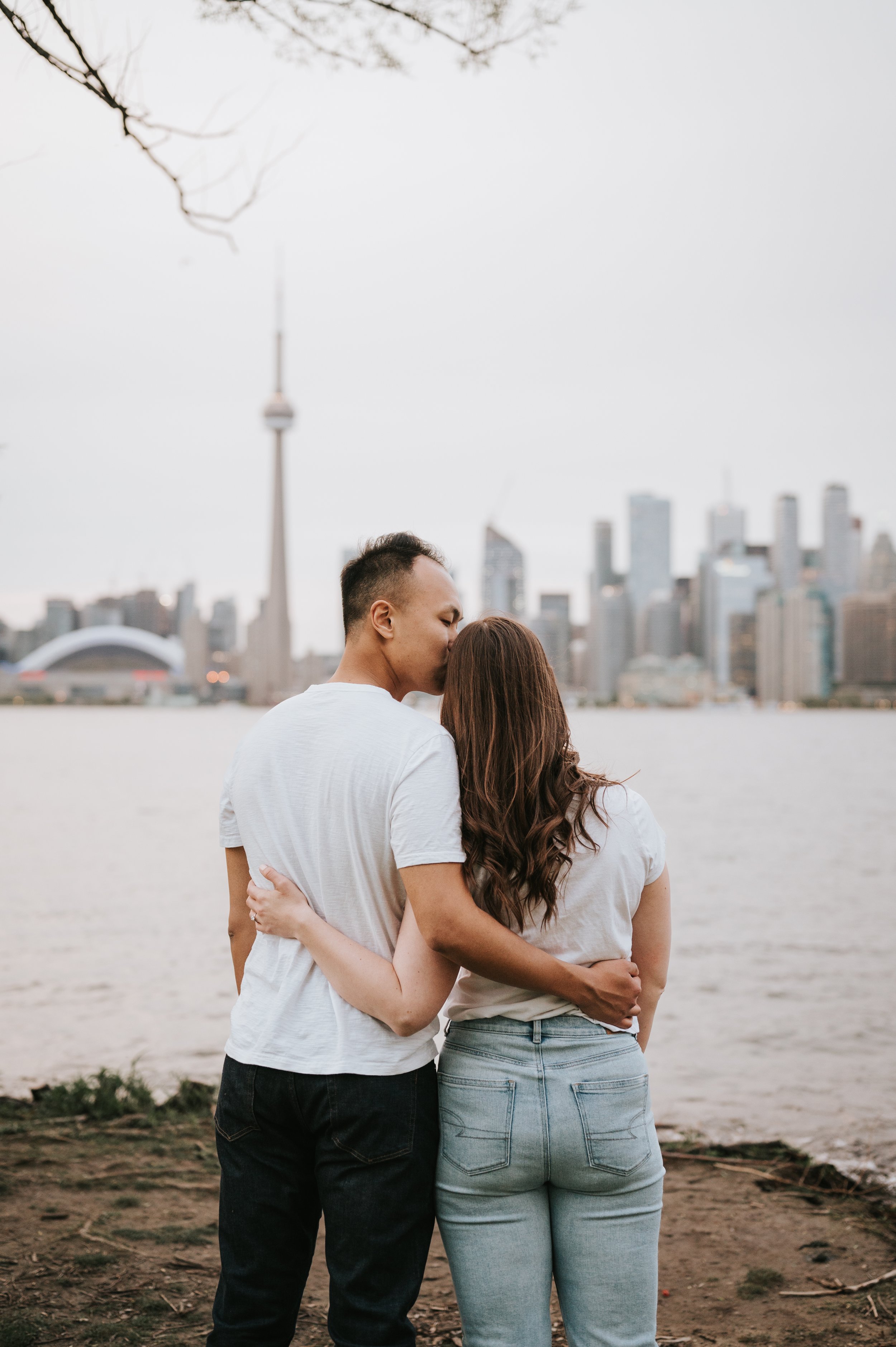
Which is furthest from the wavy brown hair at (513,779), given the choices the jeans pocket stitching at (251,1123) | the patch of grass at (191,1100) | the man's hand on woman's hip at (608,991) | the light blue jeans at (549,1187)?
the patch of grass at (191,1100)

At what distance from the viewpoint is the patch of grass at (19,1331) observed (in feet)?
8.63

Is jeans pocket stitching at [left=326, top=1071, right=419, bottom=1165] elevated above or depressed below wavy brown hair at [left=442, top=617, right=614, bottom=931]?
below

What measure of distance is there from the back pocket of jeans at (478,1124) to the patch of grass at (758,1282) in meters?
1.99

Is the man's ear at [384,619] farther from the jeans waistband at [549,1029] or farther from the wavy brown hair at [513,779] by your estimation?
the jeans waistband at [549,1029]

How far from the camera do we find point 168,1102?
5.15 metres

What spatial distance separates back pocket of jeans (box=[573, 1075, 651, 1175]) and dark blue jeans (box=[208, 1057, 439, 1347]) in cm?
26

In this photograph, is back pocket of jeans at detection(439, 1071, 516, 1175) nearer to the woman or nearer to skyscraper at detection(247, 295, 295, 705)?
the woman

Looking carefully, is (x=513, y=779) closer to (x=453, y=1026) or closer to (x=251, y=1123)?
(x=453, y=1026)

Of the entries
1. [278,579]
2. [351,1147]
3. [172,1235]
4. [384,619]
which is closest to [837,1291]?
[172,1235]

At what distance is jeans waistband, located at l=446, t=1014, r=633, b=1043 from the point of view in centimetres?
181

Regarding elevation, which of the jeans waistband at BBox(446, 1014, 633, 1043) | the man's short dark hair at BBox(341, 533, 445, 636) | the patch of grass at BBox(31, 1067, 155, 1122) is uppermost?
the man's short dark hair at BBox(341, 533, 445, 636)

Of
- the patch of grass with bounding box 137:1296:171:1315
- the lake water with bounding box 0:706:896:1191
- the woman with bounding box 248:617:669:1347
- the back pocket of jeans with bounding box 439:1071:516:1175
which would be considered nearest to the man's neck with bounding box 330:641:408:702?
the woman with bounding box 248:617:669:1347

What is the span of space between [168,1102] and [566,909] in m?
3.99

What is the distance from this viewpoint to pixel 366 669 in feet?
6.53
